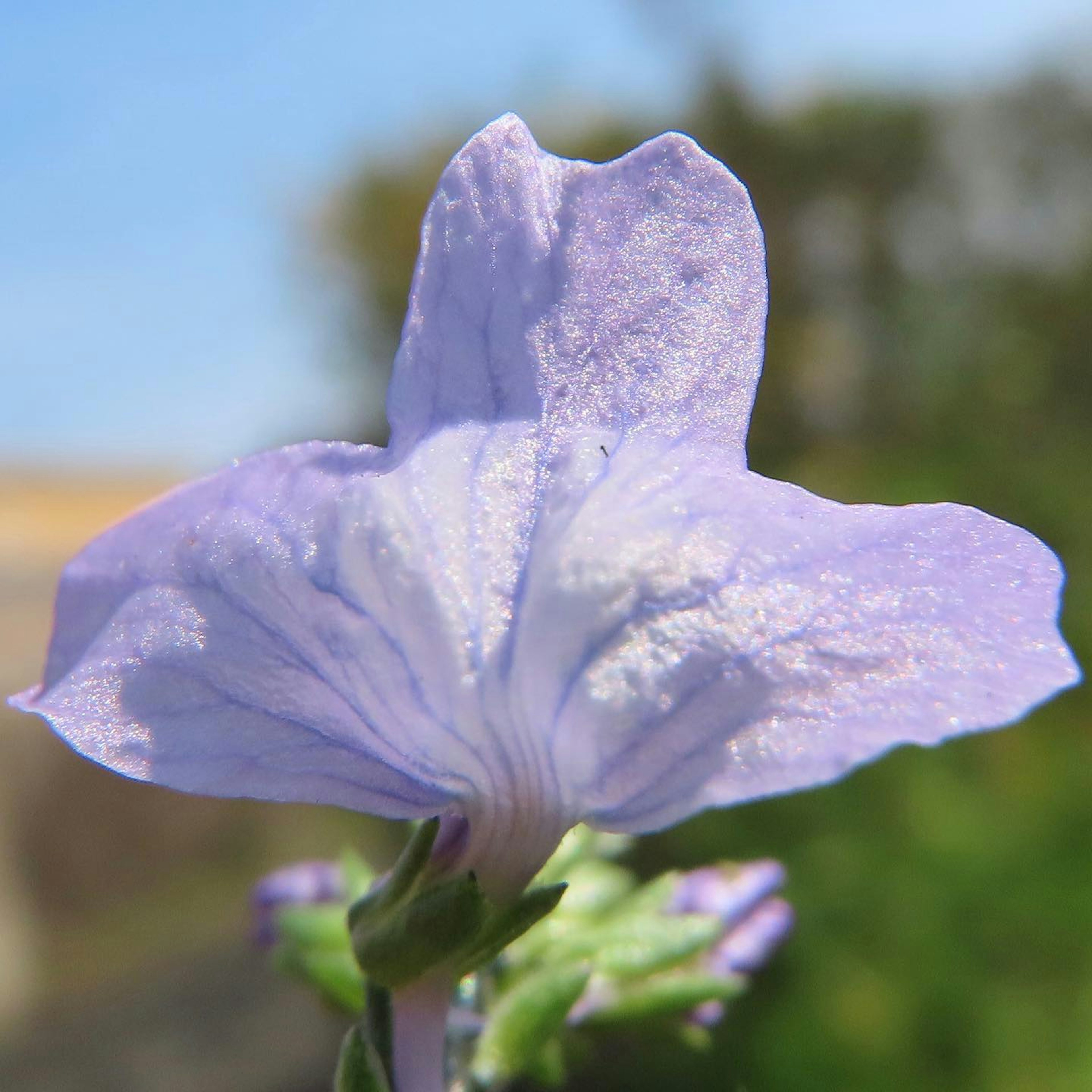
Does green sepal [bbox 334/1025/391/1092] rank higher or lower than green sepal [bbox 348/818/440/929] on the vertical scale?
lower

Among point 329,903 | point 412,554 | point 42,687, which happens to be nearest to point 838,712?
point 412,554

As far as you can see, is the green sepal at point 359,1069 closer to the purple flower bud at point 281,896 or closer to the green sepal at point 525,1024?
the green sepal at point 525,1024

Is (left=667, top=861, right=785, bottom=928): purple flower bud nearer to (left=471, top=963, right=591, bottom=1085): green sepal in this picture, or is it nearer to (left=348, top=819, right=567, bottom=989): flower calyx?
(left=471, top=963, right=591, bottom=1085): green sepal

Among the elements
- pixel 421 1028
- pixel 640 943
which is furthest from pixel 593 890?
pixel 421 1028

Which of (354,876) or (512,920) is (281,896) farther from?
(512,920)

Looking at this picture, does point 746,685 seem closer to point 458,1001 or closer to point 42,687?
point 42,687

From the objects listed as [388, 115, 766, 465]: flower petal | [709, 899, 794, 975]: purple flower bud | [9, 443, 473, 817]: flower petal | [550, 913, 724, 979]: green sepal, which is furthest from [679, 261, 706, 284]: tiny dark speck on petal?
[709, 899, 794, 975]: purple flower bud
